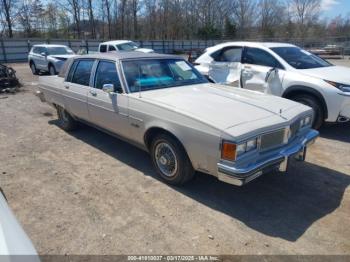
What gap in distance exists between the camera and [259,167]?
333 centimetres

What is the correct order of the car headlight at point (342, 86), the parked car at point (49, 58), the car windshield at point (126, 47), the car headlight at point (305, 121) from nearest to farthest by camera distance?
the car headlight at point (305, 121)
the car headlight at point (342, 86)
the parked car at point (49, 58)
the car windshield at point (126, 47)

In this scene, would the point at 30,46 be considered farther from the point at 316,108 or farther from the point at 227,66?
the point at 316,108

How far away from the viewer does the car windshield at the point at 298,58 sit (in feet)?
21.6

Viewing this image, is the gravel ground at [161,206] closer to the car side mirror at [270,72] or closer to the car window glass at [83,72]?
the car window glass at [83,72]

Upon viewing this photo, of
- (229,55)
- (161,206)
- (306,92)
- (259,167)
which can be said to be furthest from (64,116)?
(306,92)

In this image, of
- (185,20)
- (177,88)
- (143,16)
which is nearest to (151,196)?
(177,88)

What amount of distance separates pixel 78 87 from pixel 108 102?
1.08m

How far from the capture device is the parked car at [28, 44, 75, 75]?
48.0 ft

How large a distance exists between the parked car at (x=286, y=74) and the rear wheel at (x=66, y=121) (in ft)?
11.3

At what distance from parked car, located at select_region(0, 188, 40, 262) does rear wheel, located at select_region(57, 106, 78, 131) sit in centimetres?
436

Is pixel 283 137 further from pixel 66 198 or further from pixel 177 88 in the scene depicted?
pixel 66 198

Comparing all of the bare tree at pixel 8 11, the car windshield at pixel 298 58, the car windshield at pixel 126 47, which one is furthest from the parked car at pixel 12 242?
the bare tree at pixel 8 11

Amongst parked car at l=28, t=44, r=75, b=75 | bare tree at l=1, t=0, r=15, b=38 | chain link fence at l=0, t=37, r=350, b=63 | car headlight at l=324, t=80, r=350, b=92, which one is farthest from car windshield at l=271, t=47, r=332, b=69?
bare tree at l=1, t=0, r=15, b=38

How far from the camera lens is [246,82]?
23.0ft
